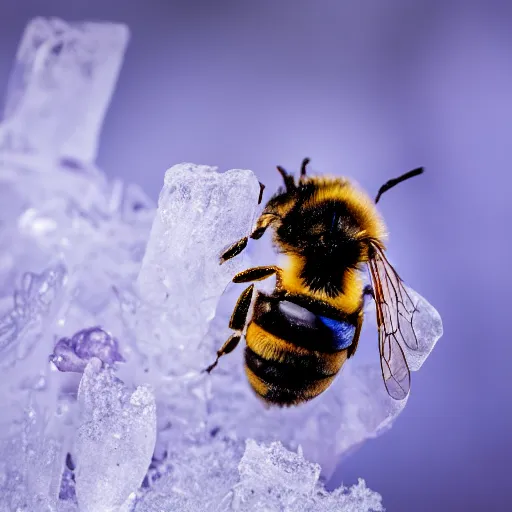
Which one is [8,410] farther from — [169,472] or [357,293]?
[357,293]

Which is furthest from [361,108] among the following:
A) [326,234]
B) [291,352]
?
[291,352]

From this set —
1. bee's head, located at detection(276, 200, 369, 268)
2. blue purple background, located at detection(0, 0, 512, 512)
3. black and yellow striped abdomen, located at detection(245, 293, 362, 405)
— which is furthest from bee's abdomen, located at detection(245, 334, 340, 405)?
blue purple background, located at detection(0, 0, 512, 512)

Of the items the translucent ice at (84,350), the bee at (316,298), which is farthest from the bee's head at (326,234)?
the translucent ice at (84,350)

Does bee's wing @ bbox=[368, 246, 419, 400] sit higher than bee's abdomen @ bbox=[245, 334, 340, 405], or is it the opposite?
bee's wing @ bbox=[368, 246, 419, 400]

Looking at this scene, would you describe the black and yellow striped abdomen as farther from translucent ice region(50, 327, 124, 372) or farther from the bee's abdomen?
translucent ice region(50, 327, 124, 372)

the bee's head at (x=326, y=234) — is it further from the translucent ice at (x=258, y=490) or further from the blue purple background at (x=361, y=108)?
the blue purple background at (x=361, y=108)

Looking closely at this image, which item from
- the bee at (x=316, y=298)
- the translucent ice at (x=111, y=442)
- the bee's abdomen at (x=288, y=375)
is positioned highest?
the bee at (x=316, y=298)
